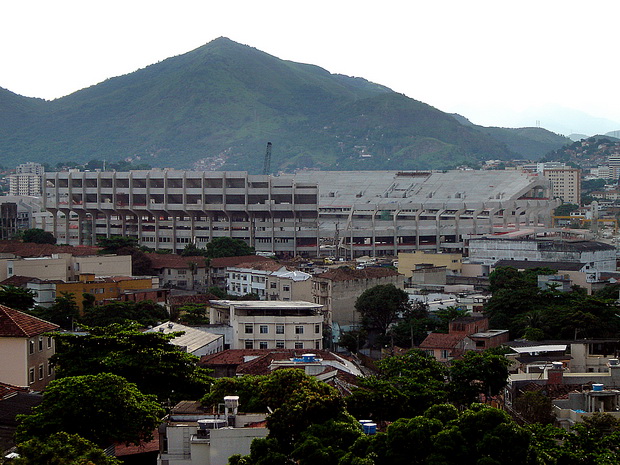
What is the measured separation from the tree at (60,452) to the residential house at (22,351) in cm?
898

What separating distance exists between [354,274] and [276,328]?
18.1 meters

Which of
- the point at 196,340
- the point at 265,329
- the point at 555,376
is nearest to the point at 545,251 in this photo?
the point at 265,329

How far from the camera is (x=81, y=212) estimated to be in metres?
111

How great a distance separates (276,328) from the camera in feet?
135

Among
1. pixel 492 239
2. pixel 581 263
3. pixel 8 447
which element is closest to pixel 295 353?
pixel 8 447

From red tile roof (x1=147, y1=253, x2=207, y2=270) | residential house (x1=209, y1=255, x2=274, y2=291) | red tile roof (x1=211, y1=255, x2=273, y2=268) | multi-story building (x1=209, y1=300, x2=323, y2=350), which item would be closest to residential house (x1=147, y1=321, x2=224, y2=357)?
multi-story building (x1=209, y1=300, x2=323, y2=350)

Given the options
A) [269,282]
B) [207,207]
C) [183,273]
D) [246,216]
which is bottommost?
[183,273]

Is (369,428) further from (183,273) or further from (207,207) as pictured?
(207,207)

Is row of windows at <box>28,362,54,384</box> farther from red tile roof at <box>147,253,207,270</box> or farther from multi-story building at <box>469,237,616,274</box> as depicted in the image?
red tile roof at <box>147,253,207,270</box>

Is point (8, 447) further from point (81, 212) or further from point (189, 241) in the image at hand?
point (81, 212)

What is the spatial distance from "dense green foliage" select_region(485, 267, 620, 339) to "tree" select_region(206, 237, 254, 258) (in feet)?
95.8

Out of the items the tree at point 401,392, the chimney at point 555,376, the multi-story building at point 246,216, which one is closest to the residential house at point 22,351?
the tree at point 401,392

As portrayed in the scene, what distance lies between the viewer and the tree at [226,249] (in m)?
82.1

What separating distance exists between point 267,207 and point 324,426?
267 feet
